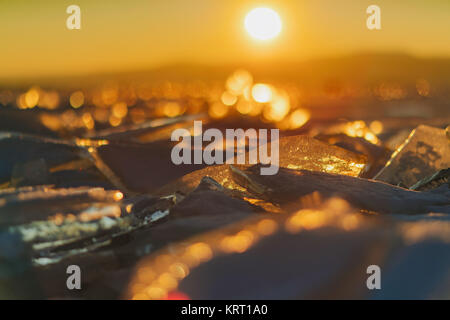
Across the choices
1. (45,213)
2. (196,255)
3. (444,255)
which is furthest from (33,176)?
(444,255)

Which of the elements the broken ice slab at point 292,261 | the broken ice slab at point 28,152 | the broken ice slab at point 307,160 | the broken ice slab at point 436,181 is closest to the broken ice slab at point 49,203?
the broken ice slab at point 292,261

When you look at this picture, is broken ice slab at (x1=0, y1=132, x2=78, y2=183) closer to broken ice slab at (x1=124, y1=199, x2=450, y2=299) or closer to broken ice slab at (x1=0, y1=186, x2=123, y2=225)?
broken ice slab at (x1=0, y1=186, x2=123, y2=225)

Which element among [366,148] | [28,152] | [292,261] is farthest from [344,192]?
[28,152]

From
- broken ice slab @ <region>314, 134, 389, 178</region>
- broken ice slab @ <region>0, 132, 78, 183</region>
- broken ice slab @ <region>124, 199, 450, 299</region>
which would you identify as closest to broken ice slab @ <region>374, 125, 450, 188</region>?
broken ice slab @ <region>314, 134, 389, 178</region>

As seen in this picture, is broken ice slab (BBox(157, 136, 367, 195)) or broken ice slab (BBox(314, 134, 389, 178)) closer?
broken ice slab (BBox(157, 136, 367, 195))

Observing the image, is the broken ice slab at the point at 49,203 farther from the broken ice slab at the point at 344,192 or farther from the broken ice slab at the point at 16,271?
the broken ice slab at the point at 344,192

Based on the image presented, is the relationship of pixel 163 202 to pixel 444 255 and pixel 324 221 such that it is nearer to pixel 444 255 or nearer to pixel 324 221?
pixel 324 221
